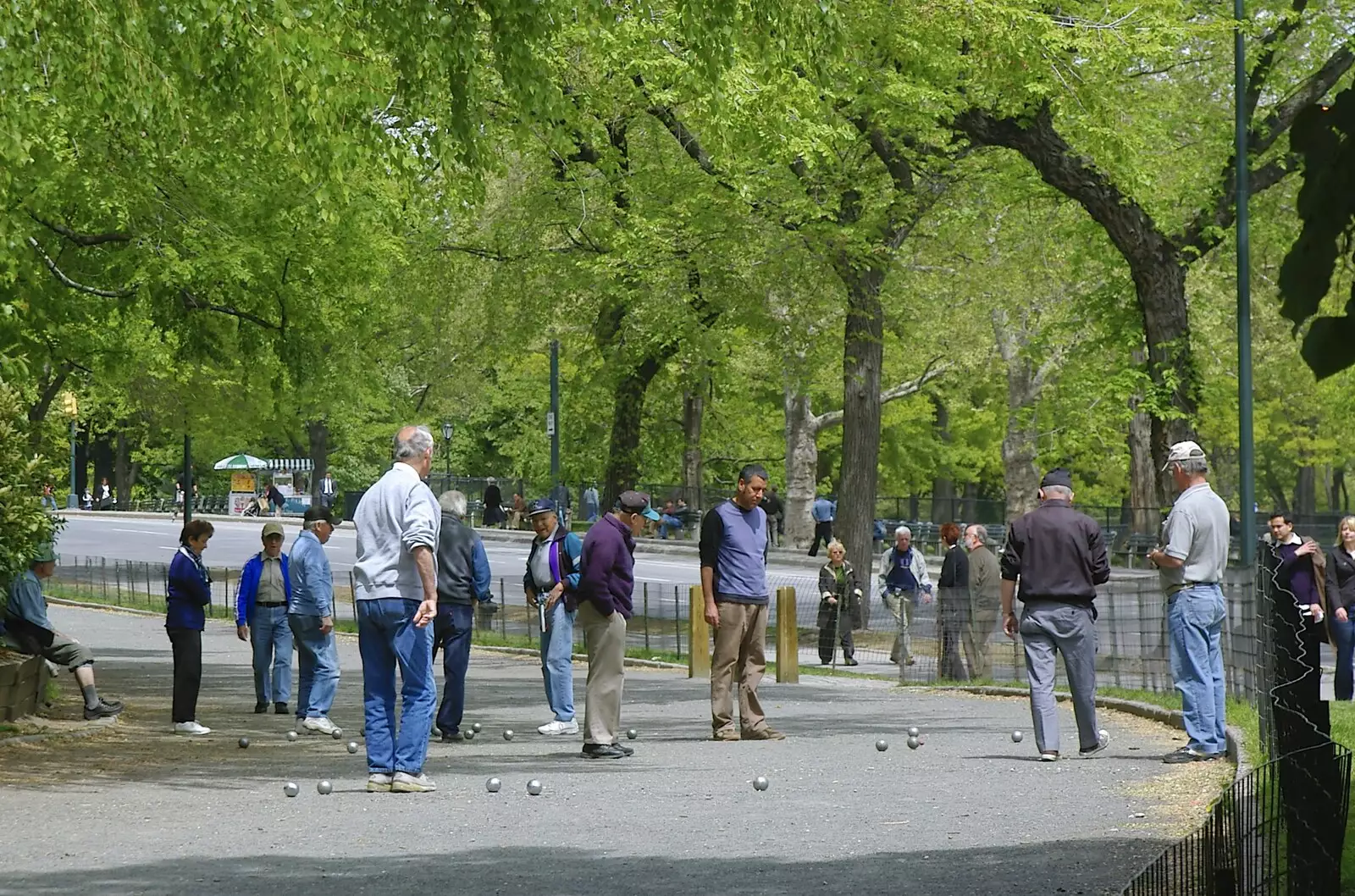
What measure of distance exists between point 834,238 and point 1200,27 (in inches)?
197

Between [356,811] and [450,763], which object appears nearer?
[356,811]

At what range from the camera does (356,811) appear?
428 inches

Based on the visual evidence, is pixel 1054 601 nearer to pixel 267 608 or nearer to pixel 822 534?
pixel 267 608

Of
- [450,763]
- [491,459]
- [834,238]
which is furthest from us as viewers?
[491,459]

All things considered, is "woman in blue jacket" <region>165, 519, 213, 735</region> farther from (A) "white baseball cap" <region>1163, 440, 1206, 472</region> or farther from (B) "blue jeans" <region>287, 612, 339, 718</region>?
(A) "white baseball cap" <region>1163, 440, 1206, 472</region>

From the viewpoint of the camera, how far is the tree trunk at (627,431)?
3306 centimetres

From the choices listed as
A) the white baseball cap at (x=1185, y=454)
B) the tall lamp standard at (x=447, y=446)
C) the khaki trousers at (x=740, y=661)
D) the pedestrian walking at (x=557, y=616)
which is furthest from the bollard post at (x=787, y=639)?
the tall lamp standard at (x=447, y=446)

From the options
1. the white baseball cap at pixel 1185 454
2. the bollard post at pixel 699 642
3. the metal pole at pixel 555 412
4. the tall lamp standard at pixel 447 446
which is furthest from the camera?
the tall lamp standard at pixel 447 446

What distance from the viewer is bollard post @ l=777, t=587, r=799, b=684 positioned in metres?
22.5

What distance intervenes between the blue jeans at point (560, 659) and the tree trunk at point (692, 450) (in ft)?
113

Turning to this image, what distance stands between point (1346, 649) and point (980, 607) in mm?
4493

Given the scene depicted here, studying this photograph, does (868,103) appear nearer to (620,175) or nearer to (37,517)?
(620,175)

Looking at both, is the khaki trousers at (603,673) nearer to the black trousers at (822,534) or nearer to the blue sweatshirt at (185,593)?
the blue sweatshirt at (185,593)

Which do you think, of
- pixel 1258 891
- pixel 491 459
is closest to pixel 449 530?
pixel 1258 891
